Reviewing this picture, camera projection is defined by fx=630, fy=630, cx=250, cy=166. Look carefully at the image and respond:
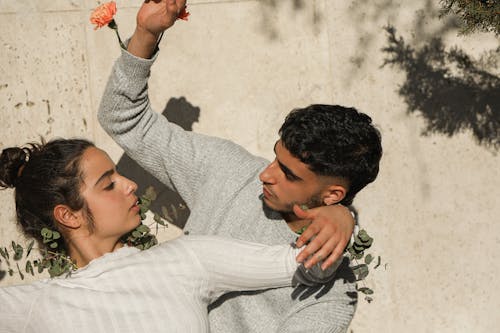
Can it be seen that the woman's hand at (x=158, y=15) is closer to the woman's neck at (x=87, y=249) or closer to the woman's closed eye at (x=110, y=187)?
the woman's closed eye at (x=110, y=187)

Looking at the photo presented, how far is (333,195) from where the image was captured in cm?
219

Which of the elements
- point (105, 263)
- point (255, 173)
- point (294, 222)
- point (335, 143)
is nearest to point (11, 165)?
point (105, 263)

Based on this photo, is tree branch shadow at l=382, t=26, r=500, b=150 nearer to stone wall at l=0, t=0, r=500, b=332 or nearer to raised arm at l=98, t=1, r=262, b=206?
stone wall at l=0, t=0, r=500, b=332

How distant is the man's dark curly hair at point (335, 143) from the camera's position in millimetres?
2117

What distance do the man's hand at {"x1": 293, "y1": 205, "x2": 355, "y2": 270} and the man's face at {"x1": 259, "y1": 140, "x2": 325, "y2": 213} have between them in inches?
10.7

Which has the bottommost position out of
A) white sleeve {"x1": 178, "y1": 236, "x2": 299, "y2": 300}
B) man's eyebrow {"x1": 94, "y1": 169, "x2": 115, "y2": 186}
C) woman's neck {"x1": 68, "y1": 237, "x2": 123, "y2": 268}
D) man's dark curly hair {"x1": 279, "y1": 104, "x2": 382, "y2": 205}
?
woman's neck {"x1": 68, "y1": 237, "x2": 123, "y2": 268}

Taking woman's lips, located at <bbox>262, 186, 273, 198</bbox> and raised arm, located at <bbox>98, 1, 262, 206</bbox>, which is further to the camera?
woman's lips, located at <bbox>262, 186, 273, 198</bbox>

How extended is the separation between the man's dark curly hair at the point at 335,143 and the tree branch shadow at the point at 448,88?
1.22m

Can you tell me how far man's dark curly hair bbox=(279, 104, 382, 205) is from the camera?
2117 mm

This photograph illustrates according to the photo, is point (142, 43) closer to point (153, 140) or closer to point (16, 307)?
point (153, 140)

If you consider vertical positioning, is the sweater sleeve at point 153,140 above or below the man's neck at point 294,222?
above

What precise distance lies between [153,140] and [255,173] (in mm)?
399

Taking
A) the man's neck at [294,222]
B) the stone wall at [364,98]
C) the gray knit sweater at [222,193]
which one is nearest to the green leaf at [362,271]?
the gray knit sweater at [222,193]

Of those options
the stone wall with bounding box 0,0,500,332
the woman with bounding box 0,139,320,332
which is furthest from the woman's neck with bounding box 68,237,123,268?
the stone wall with bounding box 0,0,500,332
